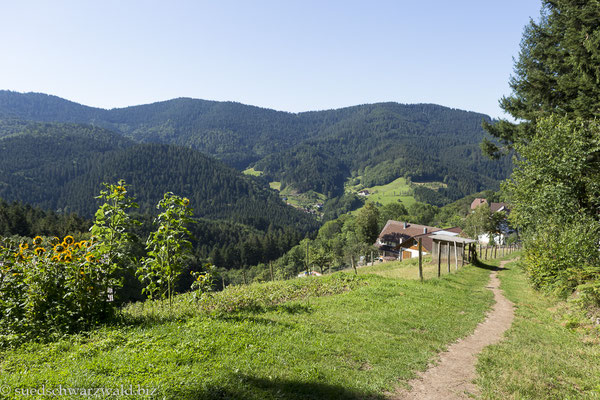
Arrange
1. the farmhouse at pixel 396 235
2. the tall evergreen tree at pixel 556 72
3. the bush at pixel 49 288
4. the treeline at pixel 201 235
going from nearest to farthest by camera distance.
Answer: the bush at pixel 49 288 < the tall evergreen tree at pixel 556 72 < the treeline at pixel 201 235 < the farmhouse at pixel 396 235

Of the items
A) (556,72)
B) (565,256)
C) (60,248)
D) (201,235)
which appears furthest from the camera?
(201,235)

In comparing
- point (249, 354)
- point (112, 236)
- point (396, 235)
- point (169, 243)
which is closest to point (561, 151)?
point (249, 354)

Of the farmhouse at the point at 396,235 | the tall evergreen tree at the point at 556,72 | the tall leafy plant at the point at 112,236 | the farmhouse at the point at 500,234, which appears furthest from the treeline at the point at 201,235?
the farmhouse at the point at 500,234

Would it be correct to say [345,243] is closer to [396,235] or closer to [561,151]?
[396,235]

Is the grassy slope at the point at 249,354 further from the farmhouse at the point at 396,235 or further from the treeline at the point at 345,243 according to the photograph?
the farmhouse at the point at 396,235

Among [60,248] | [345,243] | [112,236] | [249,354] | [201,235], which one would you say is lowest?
[201,235]

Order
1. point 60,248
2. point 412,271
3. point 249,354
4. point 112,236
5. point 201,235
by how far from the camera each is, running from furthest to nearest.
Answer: point 201,235
point 412,271
point 112,236
point 60,248
point 249,354

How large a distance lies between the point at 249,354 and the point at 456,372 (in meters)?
4.64

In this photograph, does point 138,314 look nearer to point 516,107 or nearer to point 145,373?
point 145,373

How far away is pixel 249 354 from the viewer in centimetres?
652

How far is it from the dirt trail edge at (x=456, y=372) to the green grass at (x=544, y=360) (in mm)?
262

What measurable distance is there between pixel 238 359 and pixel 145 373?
5.47 ft

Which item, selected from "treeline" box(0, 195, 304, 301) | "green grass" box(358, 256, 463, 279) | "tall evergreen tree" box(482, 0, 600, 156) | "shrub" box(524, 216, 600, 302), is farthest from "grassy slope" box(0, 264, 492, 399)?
"treeline" box(0, 195, 304, 301)

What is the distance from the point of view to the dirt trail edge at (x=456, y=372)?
6203 mm
